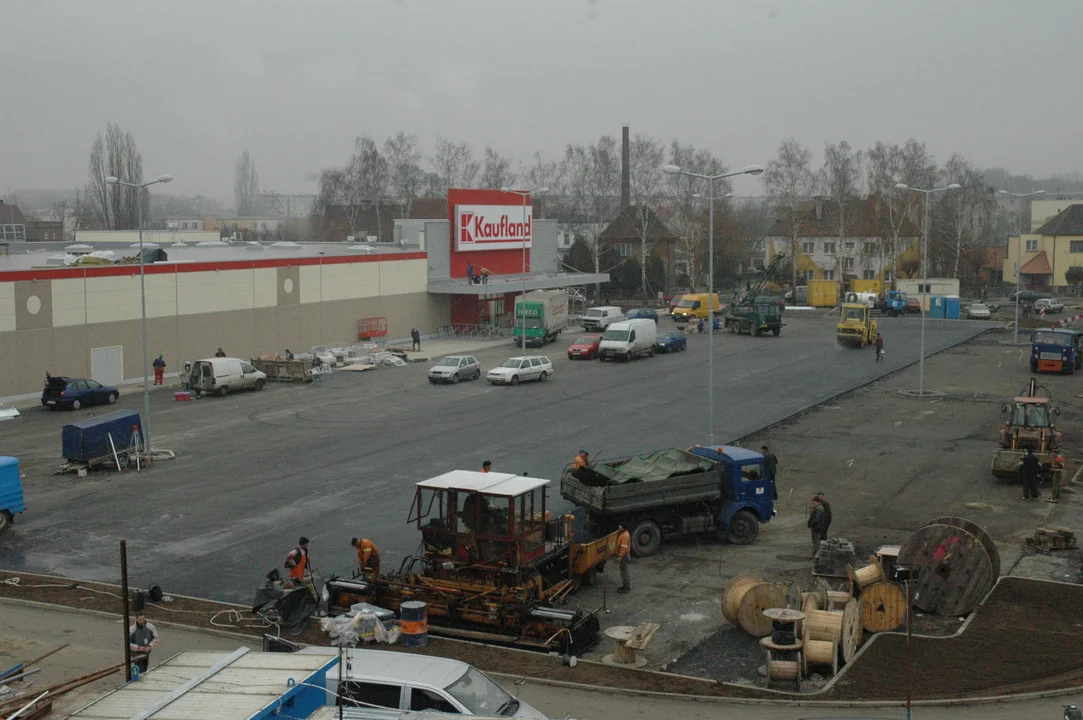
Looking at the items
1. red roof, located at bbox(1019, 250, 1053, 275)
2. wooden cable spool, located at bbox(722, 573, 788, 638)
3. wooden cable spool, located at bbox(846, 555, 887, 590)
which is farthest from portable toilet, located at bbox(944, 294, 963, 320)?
wooden cable spool, located at bbox(722, 573, 788, 638)

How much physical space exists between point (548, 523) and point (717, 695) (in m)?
4.46

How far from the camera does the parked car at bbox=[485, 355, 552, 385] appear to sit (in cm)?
4162

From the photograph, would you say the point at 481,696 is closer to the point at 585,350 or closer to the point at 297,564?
the point at 297,564

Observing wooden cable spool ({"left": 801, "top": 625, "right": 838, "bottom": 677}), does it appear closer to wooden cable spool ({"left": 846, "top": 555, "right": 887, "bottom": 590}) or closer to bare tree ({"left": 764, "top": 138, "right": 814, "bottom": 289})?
wooden cable spool ({"left": 846, "top": 555, "right": 887, "bottom": 590})

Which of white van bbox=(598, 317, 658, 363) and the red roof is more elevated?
the red roof

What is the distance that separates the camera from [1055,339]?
44.5 metres

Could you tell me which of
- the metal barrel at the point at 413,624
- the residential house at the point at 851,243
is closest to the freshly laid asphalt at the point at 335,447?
the metal barrel at the point at 413,624

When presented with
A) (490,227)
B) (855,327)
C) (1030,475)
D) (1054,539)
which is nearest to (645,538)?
(1054,539)

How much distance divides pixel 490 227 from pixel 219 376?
26.5 meters

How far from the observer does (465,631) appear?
50.2ft

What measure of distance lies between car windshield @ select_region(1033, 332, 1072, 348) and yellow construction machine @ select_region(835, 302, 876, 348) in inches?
377

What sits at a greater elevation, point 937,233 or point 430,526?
point 937,233

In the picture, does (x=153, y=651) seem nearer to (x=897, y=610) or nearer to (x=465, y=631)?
(x=465, y=631)

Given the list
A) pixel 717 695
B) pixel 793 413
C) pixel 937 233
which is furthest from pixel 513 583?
pixel 937 233
